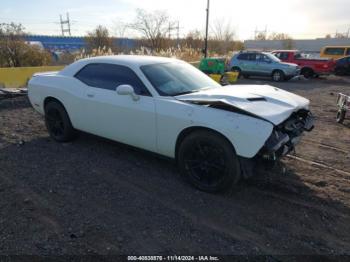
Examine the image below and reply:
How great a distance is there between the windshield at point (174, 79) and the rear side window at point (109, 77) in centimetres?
18

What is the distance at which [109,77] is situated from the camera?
4684 millimetres

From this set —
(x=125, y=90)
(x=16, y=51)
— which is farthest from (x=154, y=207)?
(x=16, y=51)

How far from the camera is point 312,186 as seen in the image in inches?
158

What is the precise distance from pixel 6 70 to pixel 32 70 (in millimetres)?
979

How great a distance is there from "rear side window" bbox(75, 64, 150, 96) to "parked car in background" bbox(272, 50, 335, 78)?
1654cm

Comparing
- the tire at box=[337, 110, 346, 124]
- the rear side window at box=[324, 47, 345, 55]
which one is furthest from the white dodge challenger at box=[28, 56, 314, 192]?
the rear side window at box=[324, 47, 345, 55]

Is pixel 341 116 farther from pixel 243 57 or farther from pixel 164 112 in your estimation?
pixel 243 57

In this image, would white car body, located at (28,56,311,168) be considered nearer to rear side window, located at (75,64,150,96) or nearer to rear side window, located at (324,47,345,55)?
rear side window, located at (75,64,150,96)

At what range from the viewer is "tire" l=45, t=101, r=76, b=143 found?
17.4ft

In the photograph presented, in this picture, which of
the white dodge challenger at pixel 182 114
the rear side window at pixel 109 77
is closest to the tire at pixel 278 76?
the white dodge challenger at pixel 182 114

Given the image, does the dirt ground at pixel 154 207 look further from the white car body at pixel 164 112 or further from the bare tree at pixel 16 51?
the bare tree at pixel 16 51

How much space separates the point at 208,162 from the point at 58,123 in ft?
10.0

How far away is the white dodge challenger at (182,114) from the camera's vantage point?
11.4 feet

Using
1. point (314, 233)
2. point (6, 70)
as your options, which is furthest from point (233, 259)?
point (6, 70)
